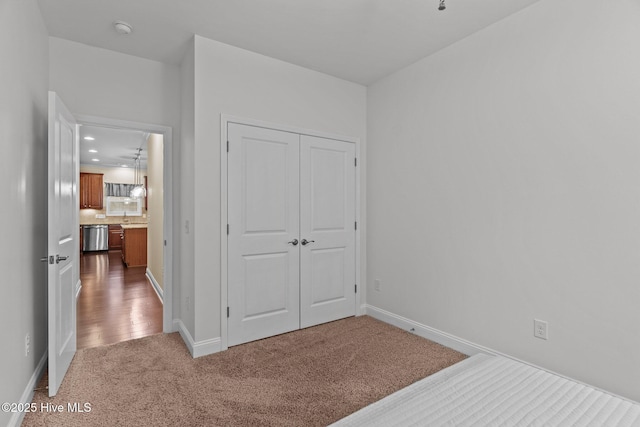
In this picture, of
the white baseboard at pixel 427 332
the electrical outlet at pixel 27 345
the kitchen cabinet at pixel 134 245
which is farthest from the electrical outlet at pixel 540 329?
the kitchen cabinet at pixel 134 245

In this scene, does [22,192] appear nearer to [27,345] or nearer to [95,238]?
[27,345]

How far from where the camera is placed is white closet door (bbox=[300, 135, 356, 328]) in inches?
135

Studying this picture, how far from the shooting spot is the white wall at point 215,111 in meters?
2.81

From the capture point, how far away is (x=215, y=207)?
289 centimetres

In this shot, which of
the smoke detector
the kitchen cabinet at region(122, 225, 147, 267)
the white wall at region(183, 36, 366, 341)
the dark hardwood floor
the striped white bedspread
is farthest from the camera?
the kitchen cabinet at region(122, 225, 147, 267)

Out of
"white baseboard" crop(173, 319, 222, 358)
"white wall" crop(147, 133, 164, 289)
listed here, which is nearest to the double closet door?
"white baseboard" crop(173, 319, 222, 358)

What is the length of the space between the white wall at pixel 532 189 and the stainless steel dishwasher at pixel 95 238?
378 inches

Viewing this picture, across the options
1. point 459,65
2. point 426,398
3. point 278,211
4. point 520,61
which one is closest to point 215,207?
point 278,211

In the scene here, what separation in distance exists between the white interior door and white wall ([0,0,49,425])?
0.13m

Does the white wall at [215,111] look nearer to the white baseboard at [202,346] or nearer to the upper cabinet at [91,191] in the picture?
the white baseboard at [202,346]

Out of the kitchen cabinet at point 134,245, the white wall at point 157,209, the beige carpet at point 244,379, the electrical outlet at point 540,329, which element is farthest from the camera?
the kitchen cabinet at point 134,245

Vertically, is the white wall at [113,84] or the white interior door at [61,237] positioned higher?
the white wall at [113,84]

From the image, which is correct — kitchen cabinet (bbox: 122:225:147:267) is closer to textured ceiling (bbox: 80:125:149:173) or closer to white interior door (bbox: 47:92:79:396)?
Answer: textured ceiling (bbox: 80:125:149:173)

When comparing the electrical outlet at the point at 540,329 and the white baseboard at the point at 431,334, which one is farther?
the white baseboard at the point at 431,334
